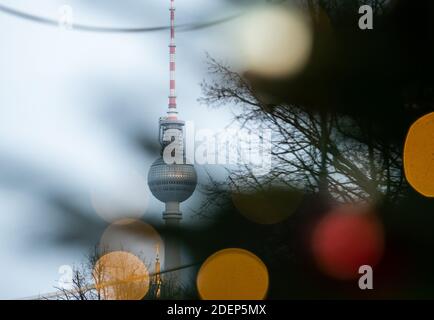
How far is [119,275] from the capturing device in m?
3.23

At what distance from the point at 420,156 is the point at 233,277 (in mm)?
748

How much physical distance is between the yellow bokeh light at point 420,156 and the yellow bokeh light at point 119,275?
97cm

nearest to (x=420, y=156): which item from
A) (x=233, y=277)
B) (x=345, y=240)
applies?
(x=345, y=240)

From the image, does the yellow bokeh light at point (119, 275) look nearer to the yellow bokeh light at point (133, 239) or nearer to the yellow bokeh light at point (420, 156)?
the yellow bokeh light at point (133, 239)

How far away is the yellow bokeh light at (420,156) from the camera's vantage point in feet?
9.91

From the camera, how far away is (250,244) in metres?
3.09

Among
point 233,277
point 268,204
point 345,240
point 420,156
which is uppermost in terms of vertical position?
point 420,156

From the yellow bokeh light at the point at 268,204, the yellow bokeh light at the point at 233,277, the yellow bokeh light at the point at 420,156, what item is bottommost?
the yellow bokeh light at the point at 233,277

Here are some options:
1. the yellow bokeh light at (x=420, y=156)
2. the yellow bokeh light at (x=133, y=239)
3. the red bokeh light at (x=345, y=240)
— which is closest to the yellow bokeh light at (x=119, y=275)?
the yellow bokeh light at (x=133, y=239)

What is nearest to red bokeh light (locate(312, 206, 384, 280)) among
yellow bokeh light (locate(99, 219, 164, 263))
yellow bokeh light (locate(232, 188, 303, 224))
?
yellow bokeh light (locate(232, 188, 303, 224))

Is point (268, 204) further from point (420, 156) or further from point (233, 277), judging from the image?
point (420, 156)

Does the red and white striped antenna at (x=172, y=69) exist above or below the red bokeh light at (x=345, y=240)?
above

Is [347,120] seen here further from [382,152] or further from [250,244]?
[250,244]

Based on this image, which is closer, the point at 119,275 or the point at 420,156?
the point at 420,156
